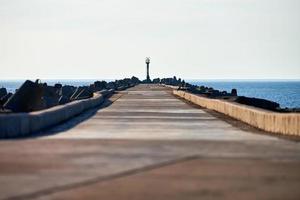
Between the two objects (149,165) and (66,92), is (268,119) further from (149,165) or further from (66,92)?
(66,92)

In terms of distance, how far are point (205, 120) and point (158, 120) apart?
1847mm

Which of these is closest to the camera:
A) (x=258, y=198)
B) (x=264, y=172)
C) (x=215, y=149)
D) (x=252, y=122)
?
(x=258, y=198)

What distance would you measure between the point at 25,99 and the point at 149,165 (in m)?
18.8

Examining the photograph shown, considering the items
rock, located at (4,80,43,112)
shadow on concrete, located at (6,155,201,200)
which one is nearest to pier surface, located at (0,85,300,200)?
shadow on concrete, located at (6,155,201,200)

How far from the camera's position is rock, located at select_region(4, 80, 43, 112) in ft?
97.1

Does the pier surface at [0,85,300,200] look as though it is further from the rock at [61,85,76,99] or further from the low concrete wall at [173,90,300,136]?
the rock at [61,85,76,99]

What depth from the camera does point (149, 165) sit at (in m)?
12.5

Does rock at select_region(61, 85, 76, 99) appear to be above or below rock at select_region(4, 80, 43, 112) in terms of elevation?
below

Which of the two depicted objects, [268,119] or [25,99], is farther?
[25,99]

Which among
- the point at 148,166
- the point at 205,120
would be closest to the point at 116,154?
the point at 148,166

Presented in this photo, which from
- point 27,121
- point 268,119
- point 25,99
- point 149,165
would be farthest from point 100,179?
point 25,99

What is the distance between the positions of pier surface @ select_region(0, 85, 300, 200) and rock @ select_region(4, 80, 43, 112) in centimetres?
985

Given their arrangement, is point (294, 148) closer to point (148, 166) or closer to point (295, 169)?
point (295, 169)

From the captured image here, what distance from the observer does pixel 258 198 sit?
30.5 feet
